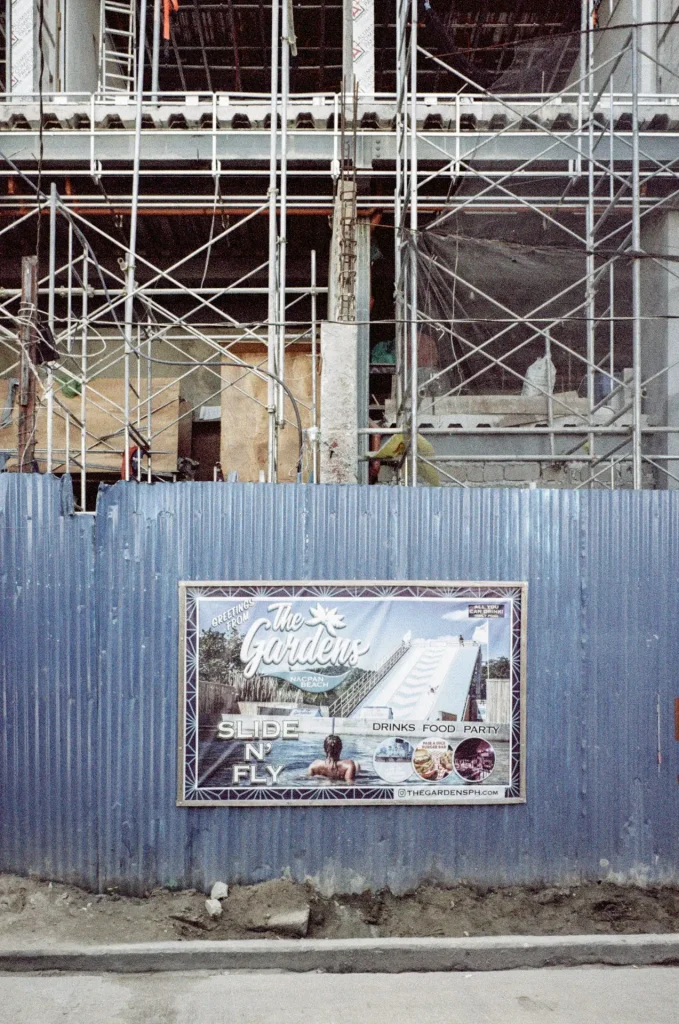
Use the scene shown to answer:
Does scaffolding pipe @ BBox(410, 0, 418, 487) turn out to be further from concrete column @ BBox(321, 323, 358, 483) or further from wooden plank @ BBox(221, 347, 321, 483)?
wooden plank @ BBox(221, 347, 321, 483)

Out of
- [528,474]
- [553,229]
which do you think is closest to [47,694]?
[528,474]

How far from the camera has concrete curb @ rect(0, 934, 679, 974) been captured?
16.0 ft

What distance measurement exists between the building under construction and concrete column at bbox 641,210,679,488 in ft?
0.13

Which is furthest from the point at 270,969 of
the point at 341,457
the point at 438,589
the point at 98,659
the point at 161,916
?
the point at 341,457

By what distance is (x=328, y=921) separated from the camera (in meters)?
5.45

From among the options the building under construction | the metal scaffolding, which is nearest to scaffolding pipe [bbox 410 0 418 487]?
the building under construction

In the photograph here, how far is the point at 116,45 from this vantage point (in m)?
14.5

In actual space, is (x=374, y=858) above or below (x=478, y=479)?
below

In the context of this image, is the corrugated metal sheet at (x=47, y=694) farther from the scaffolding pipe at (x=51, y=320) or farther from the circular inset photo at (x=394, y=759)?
the circular inset photo at (x=394, y=759)

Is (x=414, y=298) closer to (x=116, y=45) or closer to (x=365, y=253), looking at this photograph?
(x=365, y=253)

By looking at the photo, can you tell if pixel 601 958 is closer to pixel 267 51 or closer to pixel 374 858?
pixel 374 858

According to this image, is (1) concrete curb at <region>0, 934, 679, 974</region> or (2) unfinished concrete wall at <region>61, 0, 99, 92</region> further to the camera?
(2) unfinished concrete wall at <region>61, 0, 99, 92</region>

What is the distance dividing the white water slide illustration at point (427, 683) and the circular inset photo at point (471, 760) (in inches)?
8.2

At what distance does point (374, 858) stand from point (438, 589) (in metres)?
2.01
